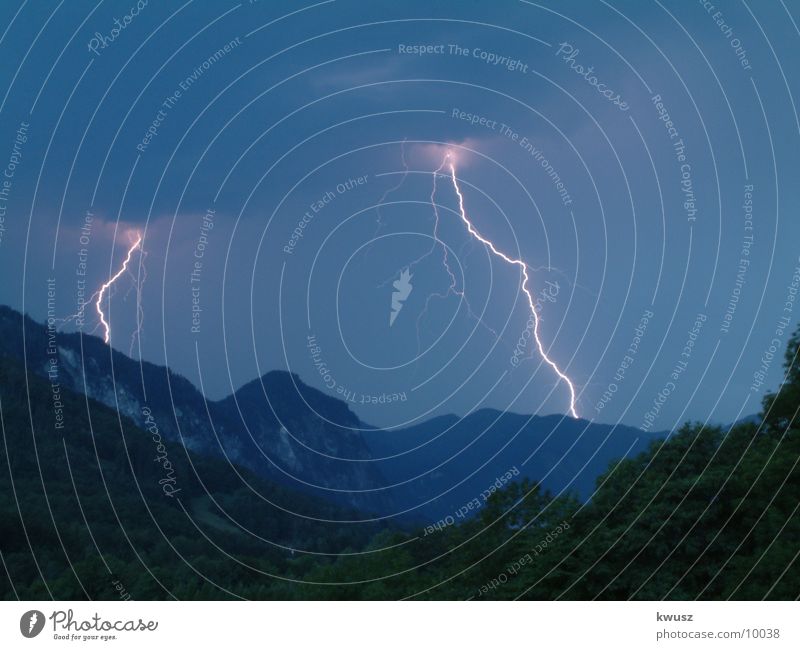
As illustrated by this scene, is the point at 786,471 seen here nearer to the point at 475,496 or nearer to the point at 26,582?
the point at 475,496

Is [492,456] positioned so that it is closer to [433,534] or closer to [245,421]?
[433,534]

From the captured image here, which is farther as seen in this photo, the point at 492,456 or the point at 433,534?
the point at 492,456

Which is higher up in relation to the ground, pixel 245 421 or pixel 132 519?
pixel 245 421

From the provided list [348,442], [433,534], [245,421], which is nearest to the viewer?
[245,421]

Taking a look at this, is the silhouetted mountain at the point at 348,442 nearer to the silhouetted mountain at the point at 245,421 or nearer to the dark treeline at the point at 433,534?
the silhouetted mountain at the point at 245,421

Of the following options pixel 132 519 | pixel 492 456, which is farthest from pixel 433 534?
pixel 132 519

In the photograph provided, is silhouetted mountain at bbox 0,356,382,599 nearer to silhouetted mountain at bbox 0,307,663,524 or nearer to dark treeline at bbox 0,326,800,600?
dark treeline at bbox 0,326,800,600

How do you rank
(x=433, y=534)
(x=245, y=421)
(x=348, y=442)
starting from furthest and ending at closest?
1. (x=348, y=442)
2. (x=433, y=534)
3. (x=245, y=421)
